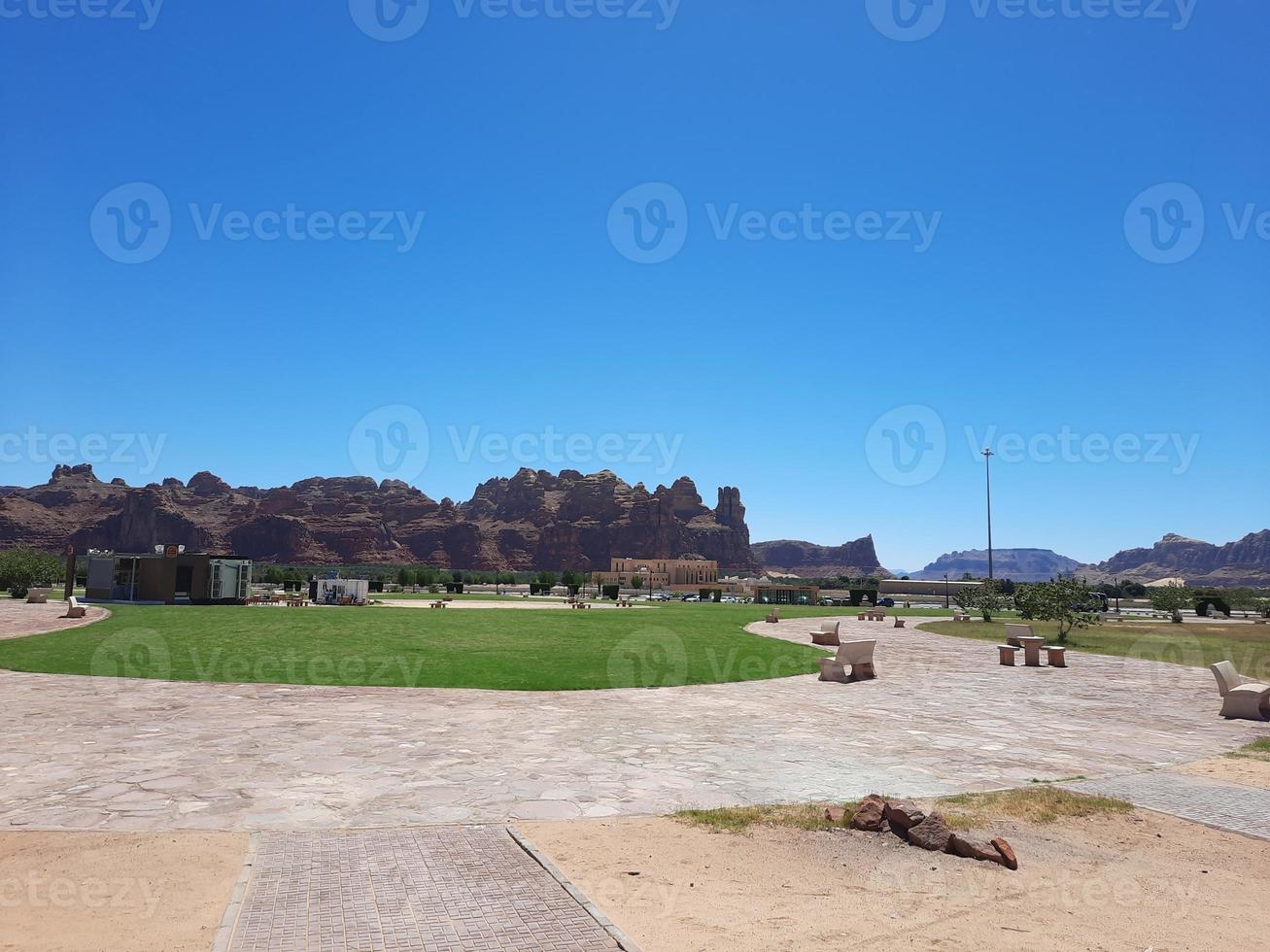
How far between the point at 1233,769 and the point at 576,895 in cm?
815

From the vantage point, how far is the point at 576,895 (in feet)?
15.9

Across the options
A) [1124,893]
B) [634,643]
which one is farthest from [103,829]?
[634,643]

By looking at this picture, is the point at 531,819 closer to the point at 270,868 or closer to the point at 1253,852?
the point at 270,868

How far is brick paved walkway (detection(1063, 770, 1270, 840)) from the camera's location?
680 centimetres

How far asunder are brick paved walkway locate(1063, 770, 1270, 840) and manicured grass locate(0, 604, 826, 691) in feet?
28.3

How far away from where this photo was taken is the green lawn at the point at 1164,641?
21797mm

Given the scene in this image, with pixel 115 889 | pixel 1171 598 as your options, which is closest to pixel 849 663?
pixel 115 889

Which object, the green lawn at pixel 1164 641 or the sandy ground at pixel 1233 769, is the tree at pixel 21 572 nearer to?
the green lawn at pixel 1164 641

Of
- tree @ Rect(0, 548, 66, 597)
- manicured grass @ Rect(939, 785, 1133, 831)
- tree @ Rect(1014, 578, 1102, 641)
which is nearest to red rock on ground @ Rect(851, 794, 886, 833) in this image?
manicured grass @ Rect(939, 785, 1133, 831)

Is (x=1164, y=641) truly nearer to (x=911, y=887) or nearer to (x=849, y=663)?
(x=849, y=663)

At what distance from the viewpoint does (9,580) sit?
48.5m

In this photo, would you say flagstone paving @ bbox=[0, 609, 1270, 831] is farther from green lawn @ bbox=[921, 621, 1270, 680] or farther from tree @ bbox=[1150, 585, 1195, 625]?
tree @ bbox=[1150, 585, 1195, 625]

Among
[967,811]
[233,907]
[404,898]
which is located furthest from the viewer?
[967,811]

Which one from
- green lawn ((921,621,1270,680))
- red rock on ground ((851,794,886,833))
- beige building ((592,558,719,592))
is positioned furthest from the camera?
beige building ((592,558,719,592))
